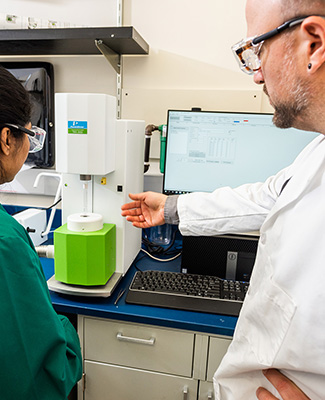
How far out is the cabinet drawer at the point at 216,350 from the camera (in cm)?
107

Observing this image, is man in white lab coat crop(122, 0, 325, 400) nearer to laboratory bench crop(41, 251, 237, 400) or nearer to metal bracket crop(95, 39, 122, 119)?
laboratory bench crop(41, 251, 237, 400)

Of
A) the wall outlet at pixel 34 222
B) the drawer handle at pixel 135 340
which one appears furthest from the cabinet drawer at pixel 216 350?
the wall outlet at pixel 34 222

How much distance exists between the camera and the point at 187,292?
1.19 m

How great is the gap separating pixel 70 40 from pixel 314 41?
1.18 m

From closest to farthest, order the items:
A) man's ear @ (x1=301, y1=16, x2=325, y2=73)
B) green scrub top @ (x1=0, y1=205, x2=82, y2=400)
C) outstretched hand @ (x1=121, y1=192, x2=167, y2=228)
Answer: man's ear @ (x1=301, y1=16, x2=325, y2=73) < green scrub top @ (x1=0, y1=205, x2=82, y2=400) < outstretched hand @ (x1=121, y1=192, x2=167, y2=228)

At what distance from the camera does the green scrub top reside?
0.66 meters

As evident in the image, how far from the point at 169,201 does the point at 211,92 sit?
30.2 inches

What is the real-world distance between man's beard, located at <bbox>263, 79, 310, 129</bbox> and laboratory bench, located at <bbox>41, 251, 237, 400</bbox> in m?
0.66

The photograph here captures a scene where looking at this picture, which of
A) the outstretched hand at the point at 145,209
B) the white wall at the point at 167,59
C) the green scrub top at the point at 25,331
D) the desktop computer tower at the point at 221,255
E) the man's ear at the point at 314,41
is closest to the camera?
the man's ear at the point at 314,41

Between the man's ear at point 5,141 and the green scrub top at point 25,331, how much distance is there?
16 centimetres

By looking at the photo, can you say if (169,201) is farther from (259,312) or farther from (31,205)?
(31,205)

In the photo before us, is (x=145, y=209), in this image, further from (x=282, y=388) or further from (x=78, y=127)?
(x=282, y=388)

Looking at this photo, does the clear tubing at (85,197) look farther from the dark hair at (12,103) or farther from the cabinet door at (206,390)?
the cabinet door at (206,390)

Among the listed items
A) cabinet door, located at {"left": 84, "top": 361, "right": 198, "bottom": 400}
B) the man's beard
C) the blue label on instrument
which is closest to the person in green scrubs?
the blue label on instrument
